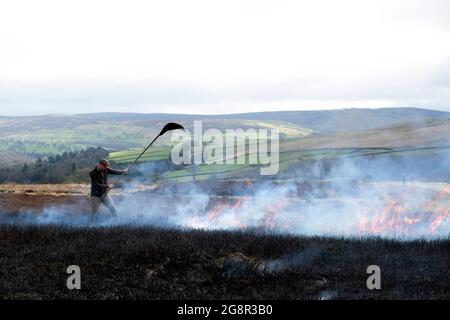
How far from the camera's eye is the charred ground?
336 inches

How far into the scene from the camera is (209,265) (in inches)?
398

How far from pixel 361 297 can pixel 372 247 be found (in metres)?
Answer: 4.18

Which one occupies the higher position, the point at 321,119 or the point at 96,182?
the point at 96,182

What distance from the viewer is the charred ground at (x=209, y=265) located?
8523 millimetres

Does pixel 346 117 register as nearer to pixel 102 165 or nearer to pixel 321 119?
pixel 321 119

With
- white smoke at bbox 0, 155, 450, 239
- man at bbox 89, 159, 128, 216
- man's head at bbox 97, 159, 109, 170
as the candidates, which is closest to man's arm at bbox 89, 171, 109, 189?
man at bbox 89, 159, 128, 216

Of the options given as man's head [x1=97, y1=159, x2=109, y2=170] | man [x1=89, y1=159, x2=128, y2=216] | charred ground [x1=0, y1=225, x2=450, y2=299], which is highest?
man's head [x1=97, y1=159, x2=109, y2=170]

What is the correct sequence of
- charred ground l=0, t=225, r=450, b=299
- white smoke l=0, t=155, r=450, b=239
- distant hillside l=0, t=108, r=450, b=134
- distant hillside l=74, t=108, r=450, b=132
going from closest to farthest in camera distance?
charred ground l=0, t=225, r=450, b=299 → white smoke l=0, t=155, r=450, b=239 → distant hillside l=74, t=108, r=450, b=132 → distant hillside l=0, t=108, r=450, b=134

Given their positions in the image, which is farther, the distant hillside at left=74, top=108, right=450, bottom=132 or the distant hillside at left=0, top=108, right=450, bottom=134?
the distant hillside at left=0, top=108, right=450, bottom=134

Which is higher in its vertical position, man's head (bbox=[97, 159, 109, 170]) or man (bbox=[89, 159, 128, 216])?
man's head (bbox=[97, 159, 109, 170])

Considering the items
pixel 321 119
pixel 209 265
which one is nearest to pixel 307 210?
pixel 209 265

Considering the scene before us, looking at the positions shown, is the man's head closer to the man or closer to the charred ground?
the man

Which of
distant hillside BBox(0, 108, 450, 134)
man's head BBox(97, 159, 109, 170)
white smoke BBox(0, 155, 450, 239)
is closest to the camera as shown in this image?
man's head BBox(97, 159, 109, 170)
